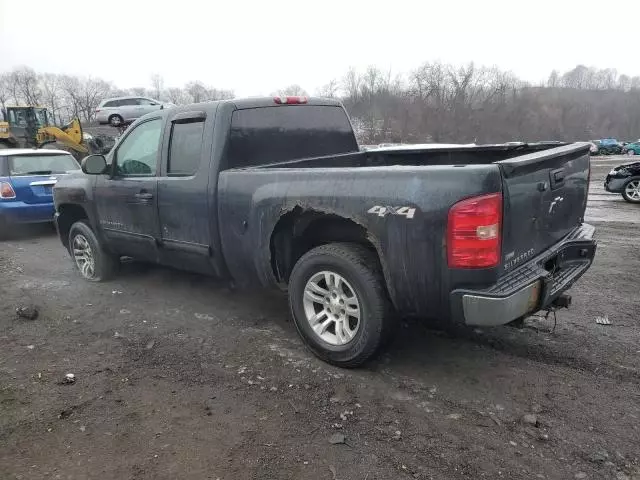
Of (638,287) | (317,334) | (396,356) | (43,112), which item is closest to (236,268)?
(317,334)

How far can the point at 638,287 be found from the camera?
207 inches

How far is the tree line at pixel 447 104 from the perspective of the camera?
77.7m

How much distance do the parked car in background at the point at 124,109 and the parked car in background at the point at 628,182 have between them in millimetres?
21103

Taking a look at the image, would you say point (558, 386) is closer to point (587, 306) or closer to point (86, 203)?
point (587, 306)

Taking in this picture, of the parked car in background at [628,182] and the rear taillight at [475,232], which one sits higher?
the rear taillight at [475,232]

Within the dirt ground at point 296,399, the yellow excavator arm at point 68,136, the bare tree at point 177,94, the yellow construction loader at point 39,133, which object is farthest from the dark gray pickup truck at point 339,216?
the bare tree at point 177,94

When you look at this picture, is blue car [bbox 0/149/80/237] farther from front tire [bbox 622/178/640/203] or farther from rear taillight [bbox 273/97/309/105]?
front tire [bbox 622/178/640/203]

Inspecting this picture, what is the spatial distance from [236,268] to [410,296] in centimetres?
166

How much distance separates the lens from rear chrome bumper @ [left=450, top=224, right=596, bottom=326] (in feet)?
9.29

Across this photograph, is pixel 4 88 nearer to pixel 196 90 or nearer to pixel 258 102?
pixel 196 90

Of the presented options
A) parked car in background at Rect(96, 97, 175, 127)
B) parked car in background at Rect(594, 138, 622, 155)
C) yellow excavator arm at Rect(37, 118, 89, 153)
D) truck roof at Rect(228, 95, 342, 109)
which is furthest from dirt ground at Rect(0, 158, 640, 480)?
parked car in background at Rect(594, 138, 622, 155)

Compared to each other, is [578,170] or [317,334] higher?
[578,170]

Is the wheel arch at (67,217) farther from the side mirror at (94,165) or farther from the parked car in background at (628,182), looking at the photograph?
the parked car in background at (628,182)

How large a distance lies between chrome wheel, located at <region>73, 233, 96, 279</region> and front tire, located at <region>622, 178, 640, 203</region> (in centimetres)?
1209
